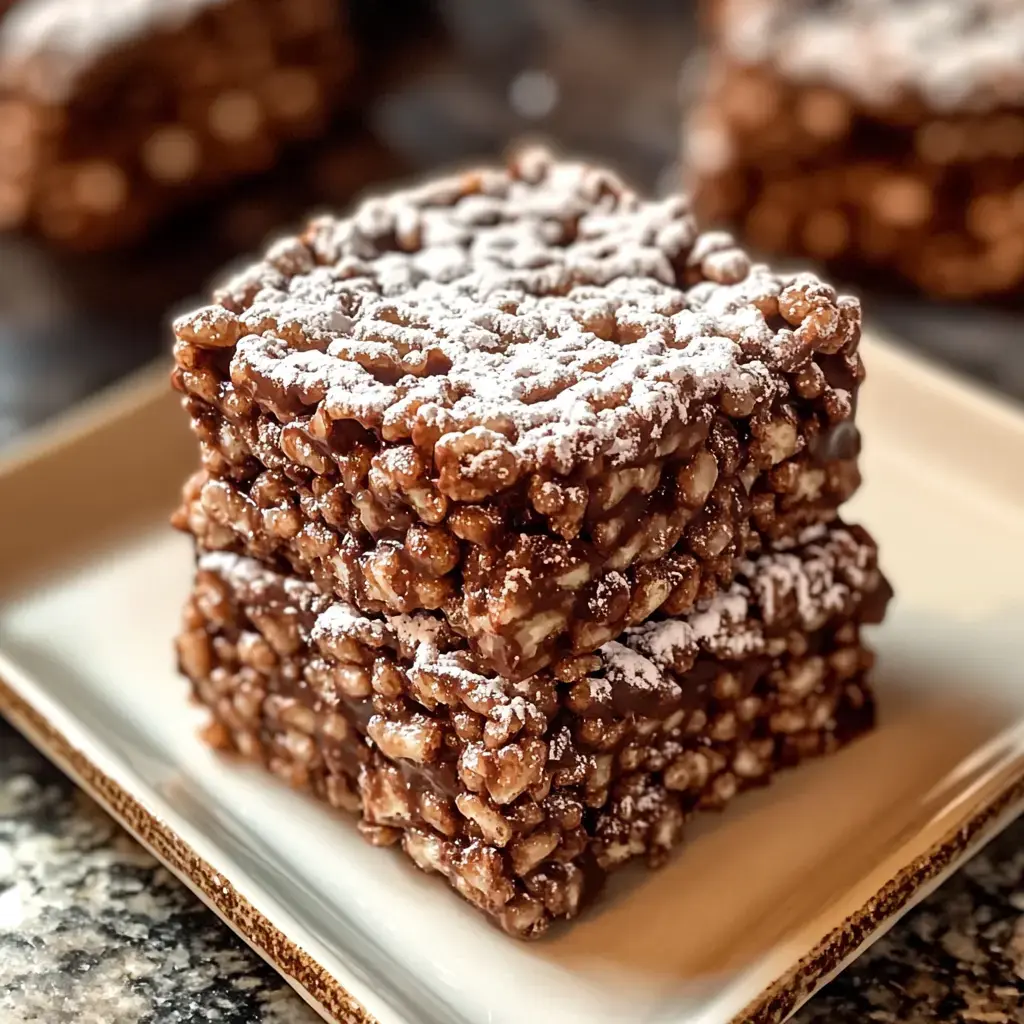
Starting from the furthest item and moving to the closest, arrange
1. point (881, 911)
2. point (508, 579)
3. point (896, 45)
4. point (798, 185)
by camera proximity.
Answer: point (798, 185), point (896, 45), point (881, 911), point (508, 579)

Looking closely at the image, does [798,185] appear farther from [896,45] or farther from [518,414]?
[518,414]

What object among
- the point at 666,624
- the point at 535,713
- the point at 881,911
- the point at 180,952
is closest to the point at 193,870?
the point at 180,952

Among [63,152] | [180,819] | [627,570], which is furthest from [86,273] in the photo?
[627,570]

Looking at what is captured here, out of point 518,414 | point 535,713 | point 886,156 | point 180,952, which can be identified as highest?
point 518,414

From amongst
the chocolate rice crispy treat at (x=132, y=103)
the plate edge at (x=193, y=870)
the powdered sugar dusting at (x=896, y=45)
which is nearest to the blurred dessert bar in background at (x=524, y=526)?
the plate edge at (x=193, y=870)

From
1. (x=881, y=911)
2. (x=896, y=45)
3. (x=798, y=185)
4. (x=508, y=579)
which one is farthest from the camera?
(x=798, y=185)

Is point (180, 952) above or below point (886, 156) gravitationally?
below

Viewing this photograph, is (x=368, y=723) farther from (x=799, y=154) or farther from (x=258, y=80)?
(x=258, y=80)
